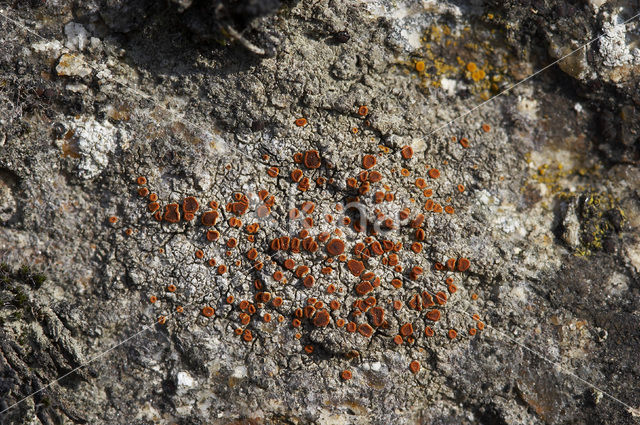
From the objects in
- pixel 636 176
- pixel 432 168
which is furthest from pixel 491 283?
pixel 636 176

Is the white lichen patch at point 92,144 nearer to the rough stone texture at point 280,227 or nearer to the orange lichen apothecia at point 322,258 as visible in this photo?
the rough stone texture at point 280,227

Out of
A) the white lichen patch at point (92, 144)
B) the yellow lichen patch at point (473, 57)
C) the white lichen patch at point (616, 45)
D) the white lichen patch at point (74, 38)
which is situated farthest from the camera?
the yellow lichen patch at point (473, 57)

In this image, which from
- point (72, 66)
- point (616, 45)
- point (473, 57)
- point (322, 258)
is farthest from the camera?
point (473, 57)

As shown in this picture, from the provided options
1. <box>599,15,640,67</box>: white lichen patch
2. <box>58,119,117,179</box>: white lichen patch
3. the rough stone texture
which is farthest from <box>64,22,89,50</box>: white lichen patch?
<box>599,15,640,67</box>: white lichen patch

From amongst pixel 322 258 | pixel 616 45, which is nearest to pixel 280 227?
pixel 322 258

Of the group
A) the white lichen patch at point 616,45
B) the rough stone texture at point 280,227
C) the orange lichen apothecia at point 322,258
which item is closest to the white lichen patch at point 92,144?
the rough stone texture at point 280,227

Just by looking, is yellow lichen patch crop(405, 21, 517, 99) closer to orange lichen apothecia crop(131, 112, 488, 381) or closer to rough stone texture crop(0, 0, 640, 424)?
rough stone texture crop(0, 0, 640, 424)

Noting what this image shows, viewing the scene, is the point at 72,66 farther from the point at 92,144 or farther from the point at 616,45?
the point at 616,45
